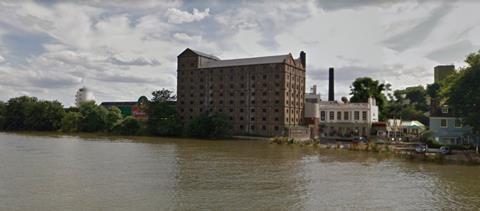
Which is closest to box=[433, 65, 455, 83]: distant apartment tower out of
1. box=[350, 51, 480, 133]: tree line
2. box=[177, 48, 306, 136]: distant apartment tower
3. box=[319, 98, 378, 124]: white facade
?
box=[350, 51, 480, 133]: tree line

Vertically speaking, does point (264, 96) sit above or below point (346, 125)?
above

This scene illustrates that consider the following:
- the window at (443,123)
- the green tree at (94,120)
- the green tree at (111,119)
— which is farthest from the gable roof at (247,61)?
the window at (443,123)

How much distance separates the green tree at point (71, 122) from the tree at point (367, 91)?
66.9 metres

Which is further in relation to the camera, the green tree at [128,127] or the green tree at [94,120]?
the green tree at [94,120]

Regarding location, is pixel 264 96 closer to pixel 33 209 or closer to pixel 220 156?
pixel 220 156

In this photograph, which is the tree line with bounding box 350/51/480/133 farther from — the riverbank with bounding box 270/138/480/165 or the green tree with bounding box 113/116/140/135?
the green tree with bounding box 113/116/140/135

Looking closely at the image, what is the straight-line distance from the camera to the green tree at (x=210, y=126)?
73.3 meters

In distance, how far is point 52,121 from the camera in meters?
104

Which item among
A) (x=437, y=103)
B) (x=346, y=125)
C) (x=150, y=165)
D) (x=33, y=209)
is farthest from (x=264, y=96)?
(x=33, y=209)

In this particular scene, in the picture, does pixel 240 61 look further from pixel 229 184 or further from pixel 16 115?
pixel 16 115

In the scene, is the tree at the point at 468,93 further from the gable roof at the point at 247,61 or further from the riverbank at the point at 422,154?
the gable roof at the point at 247,61

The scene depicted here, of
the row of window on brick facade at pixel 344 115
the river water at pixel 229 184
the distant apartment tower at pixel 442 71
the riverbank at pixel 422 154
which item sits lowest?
the river water at pixel 229 184

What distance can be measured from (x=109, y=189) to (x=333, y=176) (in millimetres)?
15682

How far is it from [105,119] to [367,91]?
6104 centimetres
